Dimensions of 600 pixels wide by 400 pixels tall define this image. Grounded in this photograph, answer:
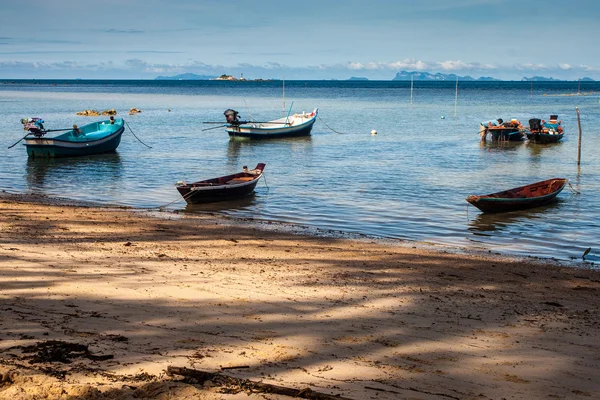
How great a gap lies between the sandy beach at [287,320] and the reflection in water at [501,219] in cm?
375

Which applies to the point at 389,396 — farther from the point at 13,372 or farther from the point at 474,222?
the point at 474,222

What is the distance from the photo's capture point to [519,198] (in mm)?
18781

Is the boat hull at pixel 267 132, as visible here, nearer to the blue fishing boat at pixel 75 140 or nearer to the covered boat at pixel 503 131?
the blue fishing boat at pixel 75 140

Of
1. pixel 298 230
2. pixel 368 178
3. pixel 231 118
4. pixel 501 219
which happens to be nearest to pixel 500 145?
pixel 231 118

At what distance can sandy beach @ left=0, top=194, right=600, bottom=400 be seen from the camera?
5.99 meters

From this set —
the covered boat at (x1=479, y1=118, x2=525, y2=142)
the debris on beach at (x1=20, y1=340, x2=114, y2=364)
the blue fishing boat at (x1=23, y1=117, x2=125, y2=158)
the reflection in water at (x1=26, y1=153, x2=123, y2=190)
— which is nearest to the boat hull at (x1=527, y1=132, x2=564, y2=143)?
the covered boat at (x1=479, y1=118, x2=525, y2=142)

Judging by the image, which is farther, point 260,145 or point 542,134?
point 260,145

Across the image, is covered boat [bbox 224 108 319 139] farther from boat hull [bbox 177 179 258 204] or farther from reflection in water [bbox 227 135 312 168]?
boat hull [bbox 177 179 258 204]

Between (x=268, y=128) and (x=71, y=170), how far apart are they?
16.7 m

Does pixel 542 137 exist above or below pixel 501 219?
above

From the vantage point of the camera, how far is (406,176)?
26.8 meters

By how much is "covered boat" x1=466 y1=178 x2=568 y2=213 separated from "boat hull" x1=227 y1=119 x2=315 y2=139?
79.0 ft

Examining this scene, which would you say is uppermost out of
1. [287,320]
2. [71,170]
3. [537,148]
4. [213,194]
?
[537,148]

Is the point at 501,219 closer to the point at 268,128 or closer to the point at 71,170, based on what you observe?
the point at 71,170
